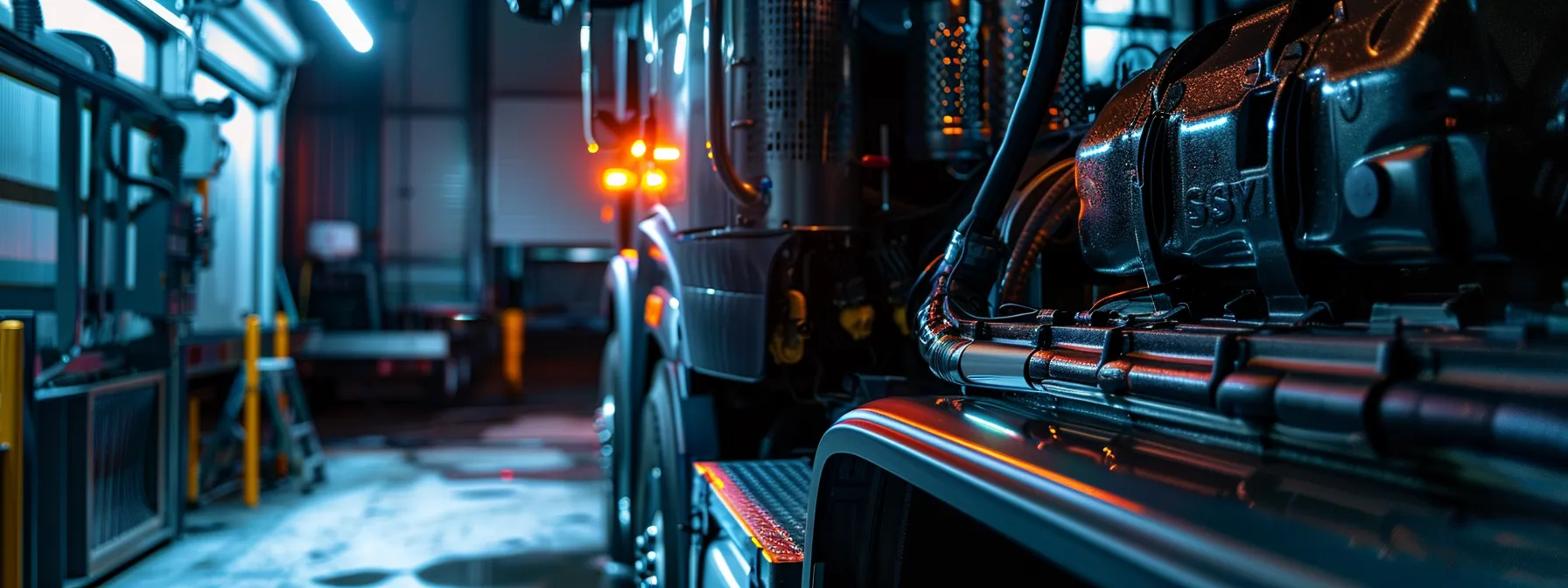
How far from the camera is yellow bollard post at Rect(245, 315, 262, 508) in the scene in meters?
5.86

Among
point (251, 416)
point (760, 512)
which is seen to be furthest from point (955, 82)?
point (251, 416)

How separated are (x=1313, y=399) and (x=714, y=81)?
6.37 feet

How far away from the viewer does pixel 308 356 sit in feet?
32.8

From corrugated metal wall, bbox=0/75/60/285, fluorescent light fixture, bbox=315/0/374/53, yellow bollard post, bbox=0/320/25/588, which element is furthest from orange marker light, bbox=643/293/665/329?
corrugated metal wall, bbox=0/75/60/285

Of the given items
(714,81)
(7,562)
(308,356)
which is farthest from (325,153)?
(714,81)

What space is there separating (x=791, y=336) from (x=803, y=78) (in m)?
0.67

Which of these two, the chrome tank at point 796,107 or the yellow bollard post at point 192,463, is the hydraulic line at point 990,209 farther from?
the yellow bollard post at point 192,463

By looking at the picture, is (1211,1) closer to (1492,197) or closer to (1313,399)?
(1492,197)

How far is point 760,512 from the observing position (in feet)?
7.52

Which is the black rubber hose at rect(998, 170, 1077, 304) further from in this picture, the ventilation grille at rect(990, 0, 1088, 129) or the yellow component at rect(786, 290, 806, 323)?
the yellow component at rect(786, 290, 806, 323)

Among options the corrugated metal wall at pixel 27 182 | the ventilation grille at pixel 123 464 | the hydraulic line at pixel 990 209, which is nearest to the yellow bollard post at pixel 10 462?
the corrugated metal wall at pixel 27 182

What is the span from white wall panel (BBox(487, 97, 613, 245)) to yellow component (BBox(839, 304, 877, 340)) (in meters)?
11.3

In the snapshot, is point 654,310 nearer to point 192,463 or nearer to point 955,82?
point 955,82

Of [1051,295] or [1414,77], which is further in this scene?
[1051,295]
